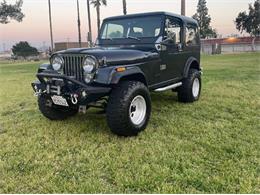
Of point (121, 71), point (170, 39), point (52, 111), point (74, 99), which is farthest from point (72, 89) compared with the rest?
point (170, 39)

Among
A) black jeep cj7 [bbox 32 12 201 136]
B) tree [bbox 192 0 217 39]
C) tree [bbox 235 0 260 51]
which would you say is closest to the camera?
black jeep cj7 [bbox 32 12 201 136]

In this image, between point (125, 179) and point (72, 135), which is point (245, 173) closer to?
point (125, 179)

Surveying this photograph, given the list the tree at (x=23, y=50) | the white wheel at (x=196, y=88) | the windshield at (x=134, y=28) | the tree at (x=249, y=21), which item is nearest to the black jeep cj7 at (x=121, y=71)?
the windshield at (x=134, y=28)

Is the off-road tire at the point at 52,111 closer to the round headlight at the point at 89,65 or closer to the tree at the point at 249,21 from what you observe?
the round headlight at the point at 89,65

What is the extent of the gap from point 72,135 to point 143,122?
111 centimetres

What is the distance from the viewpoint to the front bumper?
3.72 m

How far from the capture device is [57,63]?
4.24 m

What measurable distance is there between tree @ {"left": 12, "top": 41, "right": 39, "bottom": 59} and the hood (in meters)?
45.6

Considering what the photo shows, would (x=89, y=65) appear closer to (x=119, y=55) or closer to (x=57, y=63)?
(x=119, y=55)

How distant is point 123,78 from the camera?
409cm

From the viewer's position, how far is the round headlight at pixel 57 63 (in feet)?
13.8

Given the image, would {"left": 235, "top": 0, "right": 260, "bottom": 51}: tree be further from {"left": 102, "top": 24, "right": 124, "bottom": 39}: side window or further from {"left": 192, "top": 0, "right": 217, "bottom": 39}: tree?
{"left": 102, "top": 24, "right": 124, "bottom": 39}: side window

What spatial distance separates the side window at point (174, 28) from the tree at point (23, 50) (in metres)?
44.8

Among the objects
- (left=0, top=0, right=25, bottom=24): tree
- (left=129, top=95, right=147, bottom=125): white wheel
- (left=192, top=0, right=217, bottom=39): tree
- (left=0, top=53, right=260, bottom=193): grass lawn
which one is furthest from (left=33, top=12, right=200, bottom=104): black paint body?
(left=192, top=0, right=217, bottom=39): tree
